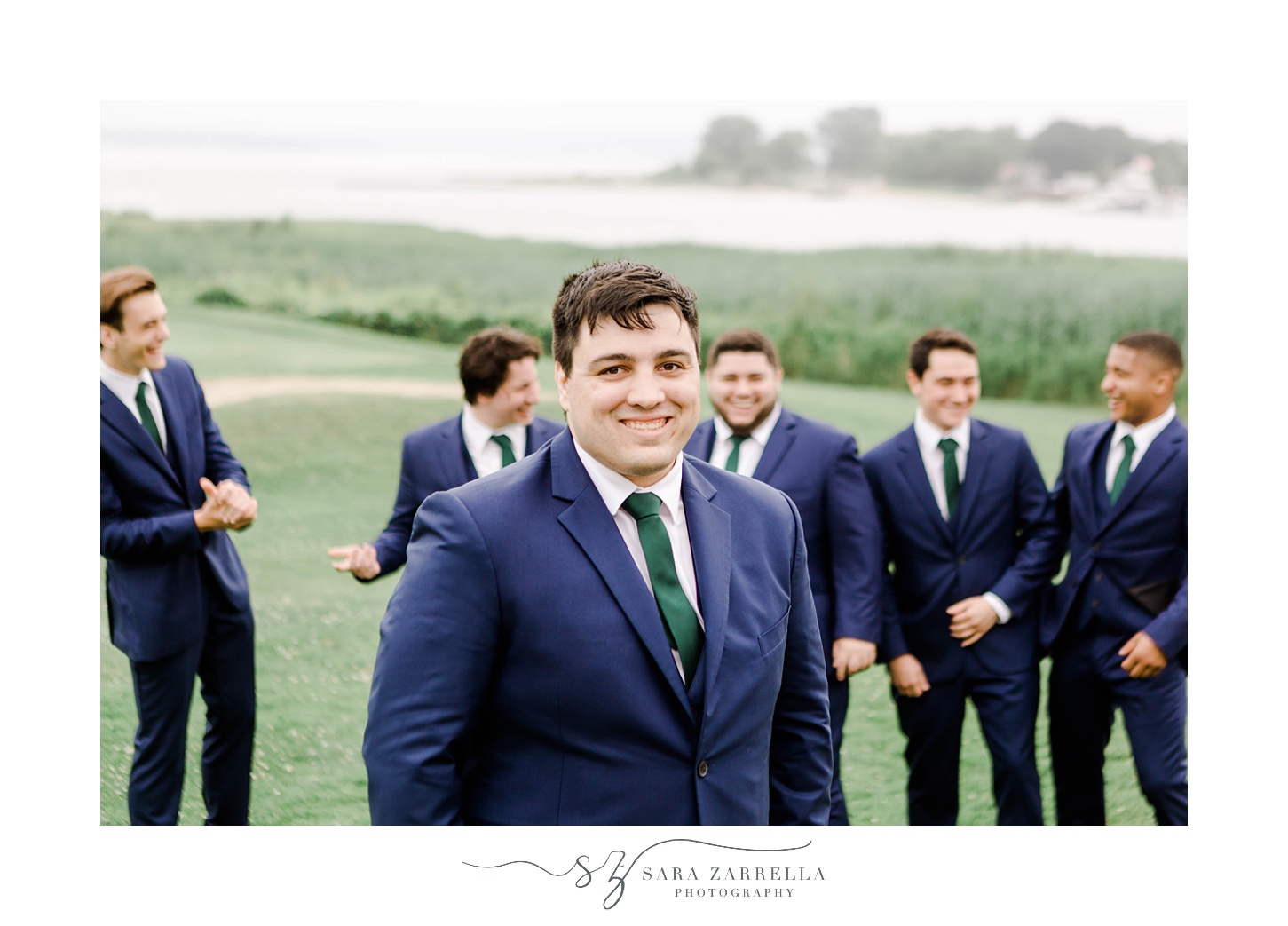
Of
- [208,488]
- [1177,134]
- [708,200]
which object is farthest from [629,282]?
[708,200]

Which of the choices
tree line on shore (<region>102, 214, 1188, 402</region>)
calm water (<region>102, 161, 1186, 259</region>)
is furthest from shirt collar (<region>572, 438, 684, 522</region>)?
tree line on shore (<region>102, 214, 1188, 402</region>)

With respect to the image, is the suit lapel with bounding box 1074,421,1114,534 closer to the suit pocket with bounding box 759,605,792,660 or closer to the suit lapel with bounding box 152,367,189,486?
the suit pocket with bounding box 759,605,792,660

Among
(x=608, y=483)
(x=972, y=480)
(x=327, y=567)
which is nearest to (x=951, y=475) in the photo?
(x=972, y=480)

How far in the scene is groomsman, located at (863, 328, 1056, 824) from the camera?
4523 mm

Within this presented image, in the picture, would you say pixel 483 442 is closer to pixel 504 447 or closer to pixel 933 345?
pixel 504 447

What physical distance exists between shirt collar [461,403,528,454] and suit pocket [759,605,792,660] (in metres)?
2.49

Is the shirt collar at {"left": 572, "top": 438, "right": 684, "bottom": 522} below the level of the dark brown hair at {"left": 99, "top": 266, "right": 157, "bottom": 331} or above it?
below

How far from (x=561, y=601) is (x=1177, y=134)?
467 centimetres

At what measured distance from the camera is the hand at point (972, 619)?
448 centimetres

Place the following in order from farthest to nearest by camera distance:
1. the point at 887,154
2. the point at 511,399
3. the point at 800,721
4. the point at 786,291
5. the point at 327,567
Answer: the point at 786,291 < the point at 887,154 < the point at 327,567 < the point at 511,399 < the point at 800,721

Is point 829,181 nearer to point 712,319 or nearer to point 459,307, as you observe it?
point 712,319

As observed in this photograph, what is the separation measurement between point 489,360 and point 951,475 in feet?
6.43

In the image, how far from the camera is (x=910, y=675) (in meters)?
4.57
